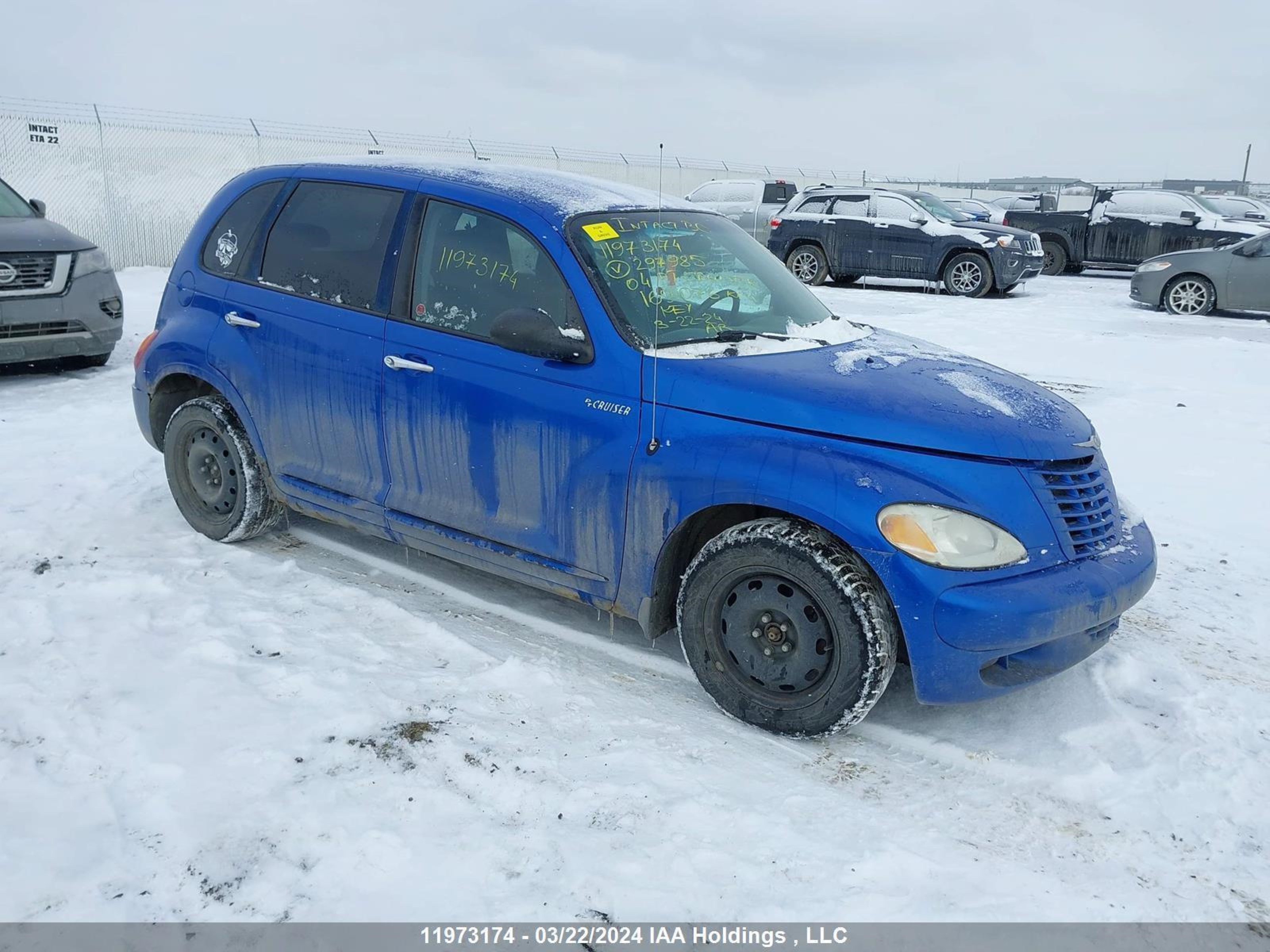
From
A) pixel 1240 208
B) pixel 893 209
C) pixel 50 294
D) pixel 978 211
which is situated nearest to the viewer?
pixel 50 294

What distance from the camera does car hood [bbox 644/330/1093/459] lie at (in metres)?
3.15

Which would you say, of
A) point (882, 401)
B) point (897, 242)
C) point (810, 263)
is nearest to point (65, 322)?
point (882, 401)

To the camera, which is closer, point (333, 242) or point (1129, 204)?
point (333, 242)

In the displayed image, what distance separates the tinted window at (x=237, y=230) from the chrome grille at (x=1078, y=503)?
354 centimetres

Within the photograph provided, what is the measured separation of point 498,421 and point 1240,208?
67.5 feet

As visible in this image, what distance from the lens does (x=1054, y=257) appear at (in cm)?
1967

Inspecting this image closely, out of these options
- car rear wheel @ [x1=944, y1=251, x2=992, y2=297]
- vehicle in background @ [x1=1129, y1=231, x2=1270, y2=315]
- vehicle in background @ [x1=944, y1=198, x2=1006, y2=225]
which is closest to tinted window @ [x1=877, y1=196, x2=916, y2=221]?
car rear wheel @ [x1=944, y1=251, x2=992, y2=297]

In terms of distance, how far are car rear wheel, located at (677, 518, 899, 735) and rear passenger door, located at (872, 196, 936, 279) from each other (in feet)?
44.0

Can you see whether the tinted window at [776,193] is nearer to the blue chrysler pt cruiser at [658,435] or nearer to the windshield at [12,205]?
the windshield at [12,205]

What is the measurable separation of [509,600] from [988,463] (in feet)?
7.08

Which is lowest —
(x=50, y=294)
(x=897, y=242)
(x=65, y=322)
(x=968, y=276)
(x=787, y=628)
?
(x=787, y=628)
